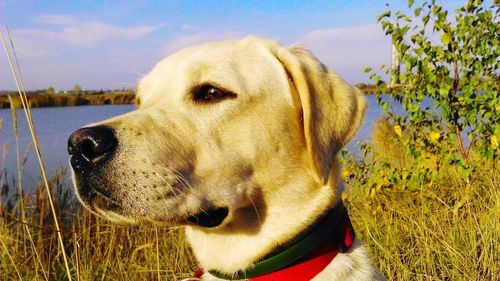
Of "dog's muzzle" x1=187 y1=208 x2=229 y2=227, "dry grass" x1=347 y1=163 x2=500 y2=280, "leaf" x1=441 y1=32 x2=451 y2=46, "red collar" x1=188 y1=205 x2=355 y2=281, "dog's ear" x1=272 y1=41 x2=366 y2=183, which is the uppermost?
"dog's ear" x1=272 y1=41 x2=366 y2=183

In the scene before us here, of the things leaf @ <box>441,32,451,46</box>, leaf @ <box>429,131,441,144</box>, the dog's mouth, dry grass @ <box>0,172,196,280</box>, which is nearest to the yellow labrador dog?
the dog's mouth

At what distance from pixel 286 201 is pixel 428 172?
2.77 metres

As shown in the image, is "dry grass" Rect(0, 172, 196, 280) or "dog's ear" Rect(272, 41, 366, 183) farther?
"dry grass" Rect(0, 172, 196, 280)

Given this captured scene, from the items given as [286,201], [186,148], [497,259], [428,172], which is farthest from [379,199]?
[186,148]

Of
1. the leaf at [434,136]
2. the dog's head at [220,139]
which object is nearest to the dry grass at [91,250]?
the dog's head at [220,139]

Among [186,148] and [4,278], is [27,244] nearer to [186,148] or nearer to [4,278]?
[4,278]

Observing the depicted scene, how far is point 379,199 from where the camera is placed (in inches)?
214

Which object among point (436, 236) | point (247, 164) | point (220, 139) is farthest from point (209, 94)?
point (436, 236)

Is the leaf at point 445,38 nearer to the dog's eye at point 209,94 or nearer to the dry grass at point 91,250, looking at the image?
the dog's eye at point 209,94

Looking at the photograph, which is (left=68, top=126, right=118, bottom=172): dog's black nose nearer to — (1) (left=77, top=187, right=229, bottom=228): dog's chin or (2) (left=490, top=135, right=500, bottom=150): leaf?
(1) (left=77, top=187, right=229, bottom=228): dog's chin

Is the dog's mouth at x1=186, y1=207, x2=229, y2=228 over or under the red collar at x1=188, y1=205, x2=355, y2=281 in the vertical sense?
over

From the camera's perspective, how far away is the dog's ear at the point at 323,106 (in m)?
2.42

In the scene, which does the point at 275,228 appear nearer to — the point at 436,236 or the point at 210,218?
the point at 210,218

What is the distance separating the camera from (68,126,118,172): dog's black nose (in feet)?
6.66
